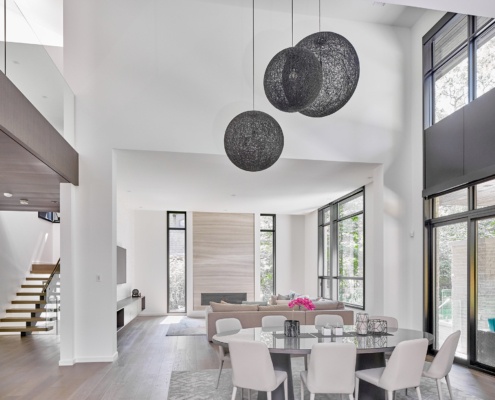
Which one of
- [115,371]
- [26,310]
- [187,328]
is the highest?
[26,310]

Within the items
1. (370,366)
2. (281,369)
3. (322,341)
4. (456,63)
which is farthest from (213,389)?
(456,63)

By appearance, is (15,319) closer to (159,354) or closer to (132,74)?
(159,354)

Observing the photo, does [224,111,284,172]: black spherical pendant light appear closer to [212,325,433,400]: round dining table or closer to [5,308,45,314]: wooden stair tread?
[212,325,433,400]: round dining table

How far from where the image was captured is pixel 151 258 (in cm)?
1293

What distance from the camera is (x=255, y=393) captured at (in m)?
4.91

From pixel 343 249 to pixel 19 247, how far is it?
8.08 metres

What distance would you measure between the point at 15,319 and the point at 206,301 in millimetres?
Result: 5374

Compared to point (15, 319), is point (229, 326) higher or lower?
higher

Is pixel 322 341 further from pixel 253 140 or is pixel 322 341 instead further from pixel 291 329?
pixel 253 140

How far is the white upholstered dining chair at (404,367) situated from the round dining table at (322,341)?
18 cm

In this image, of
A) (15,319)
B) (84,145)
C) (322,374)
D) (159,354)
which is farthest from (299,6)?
(15,319)

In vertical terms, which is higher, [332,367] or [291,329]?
[291,329]

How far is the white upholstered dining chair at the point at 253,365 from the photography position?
3.75 m

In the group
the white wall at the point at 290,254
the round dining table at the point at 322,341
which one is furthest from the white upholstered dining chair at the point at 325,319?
the white wall at the point at 290,254
